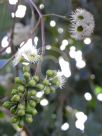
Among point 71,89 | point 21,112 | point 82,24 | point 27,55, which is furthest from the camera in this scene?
point 71,89

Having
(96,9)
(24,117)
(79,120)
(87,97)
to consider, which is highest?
(24,117)

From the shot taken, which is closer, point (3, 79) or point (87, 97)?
point (3, 79)

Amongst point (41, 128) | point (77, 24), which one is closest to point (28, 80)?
point (77, 24)

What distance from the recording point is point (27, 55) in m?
1.25

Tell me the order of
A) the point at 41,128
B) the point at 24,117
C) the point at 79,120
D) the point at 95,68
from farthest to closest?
1. the point at 95,68
2. the point at 41,128
3. the point at 79,120
4. the point at 24,117

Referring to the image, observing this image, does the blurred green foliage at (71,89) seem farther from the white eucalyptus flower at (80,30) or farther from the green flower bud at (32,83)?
the green flower bud at (32,83)

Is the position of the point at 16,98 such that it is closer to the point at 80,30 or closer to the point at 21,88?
the point at 21,88

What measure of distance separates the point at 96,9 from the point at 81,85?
0.34 meters

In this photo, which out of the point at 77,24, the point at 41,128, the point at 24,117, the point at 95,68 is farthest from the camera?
the point at 95,68

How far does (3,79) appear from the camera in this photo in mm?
2127

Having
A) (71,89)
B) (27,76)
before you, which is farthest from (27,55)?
(71,89)

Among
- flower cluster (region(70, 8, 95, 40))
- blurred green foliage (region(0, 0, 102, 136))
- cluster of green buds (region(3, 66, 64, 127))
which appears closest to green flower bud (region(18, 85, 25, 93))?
cluster of green buds (region(3, 66, 64, 127))

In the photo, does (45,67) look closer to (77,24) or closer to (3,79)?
(3,79)

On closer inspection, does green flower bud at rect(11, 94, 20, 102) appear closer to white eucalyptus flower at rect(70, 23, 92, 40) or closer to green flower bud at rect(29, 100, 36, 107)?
green flower bud at rect(29, 100, 36, 107)
